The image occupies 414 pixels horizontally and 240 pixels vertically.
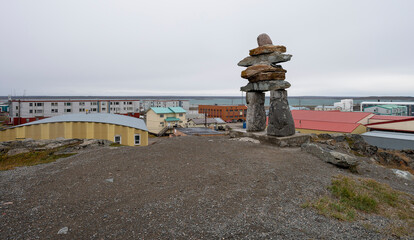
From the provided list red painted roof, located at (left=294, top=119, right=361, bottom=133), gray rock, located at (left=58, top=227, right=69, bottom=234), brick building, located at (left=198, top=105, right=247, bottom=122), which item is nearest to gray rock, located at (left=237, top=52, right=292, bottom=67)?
gray rock, located at (left=58, top=227, right=69, bottom=234)

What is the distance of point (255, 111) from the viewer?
1612 centimetres

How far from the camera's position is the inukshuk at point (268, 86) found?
→ 47.5 ft

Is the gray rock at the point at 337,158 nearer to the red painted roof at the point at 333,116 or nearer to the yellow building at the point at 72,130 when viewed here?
the yellow building at the point at 72,130

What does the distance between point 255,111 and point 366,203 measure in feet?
31.5

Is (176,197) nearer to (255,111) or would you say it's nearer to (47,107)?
(255,111)

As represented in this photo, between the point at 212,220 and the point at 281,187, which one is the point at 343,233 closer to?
the point at 281,187

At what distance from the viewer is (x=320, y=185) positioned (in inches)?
331

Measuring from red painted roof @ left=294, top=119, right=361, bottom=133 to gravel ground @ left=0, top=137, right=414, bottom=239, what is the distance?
21.2m

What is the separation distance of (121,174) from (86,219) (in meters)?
3.44

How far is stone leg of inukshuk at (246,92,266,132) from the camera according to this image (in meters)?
16.0

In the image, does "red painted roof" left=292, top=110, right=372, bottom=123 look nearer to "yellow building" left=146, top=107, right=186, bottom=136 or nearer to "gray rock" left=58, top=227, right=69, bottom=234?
"yellow building" left=146, top=107, right=186, bottom=136

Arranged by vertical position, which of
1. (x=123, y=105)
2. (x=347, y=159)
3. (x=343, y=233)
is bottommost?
(x=343, y=233)

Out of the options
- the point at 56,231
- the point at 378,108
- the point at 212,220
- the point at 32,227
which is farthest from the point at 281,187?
the point at 378,108

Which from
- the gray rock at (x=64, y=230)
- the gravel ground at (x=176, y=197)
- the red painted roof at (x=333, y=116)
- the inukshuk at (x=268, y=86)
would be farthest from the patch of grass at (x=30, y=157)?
the red painted roof at (x=333, y=116)
